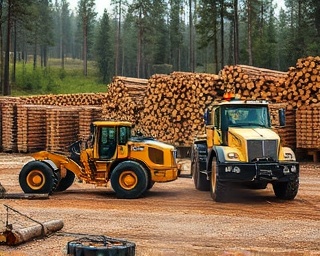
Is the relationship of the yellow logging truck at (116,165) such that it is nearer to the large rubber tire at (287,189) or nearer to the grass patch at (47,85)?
the large rubber tire at (287,189)

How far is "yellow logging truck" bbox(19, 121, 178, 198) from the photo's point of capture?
15102mm

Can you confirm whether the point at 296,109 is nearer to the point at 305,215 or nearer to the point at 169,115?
the point at 169,115

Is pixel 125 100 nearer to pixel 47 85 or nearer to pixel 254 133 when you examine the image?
pixel 254 133

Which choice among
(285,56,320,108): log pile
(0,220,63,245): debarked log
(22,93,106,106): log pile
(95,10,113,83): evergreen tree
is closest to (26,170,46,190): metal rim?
(0,220,63,245): debarked log

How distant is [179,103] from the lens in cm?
2575

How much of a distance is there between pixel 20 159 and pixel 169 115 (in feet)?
23.6

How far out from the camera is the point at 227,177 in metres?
13.9

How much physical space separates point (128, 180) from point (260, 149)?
351 centimetres

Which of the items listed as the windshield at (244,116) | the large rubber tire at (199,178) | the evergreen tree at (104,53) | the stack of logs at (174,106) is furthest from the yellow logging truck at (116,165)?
the evergreen tree at (104,53)

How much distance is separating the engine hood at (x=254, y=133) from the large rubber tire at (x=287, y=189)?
1.26m

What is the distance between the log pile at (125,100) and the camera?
27312 millimetres

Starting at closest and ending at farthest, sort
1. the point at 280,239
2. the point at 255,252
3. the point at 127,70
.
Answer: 1. the point at 255,252
2. the point at 280,239
3. the point at 127,70

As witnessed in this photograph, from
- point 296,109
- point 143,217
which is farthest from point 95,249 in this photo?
point 296,109

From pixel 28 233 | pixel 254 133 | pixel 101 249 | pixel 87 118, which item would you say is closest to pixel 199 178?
pixel 254 133
